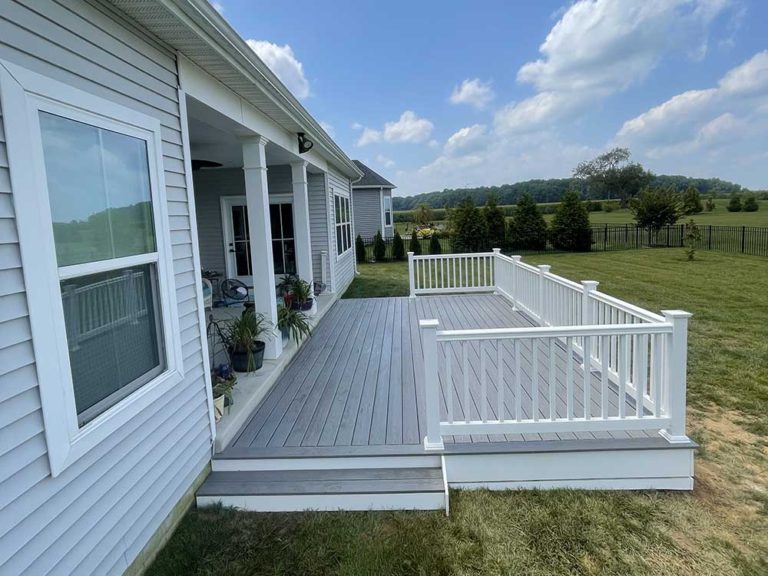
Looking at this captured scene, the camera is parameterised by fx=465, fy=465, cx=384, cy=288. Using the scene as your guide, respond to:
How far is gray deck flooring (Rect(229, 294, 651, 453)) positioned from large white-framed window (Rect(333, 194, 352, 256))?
13.4 feet

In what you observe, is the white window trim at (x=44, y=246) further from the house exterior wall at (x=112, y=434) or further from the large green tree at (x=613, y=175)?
the large green tree at (x=613, y=175)

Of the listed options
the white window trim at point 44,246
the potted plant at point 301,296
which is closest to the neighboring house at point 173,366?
the white window trim at point 44,246

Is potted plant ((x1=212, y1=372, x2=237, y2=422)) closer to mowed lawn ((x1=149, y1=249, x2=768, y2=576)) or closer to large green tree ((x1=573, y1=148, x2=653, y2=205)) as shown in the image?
mowed lawn ((x1=149, y1=249, x2=768, y2=576))

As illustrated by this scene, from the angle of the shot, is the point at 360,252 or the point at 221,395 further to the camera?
the point at 360,252

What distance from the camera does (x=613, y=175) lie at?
44.4m

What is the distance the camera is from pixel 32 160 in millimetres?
1594

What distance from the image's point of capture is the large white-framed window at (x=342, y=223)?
1015 cm

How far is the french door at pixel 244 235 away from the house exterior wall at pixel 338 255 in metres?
0.87

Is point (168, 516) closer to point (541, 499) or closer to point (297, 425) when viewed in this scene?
point (297, 425)

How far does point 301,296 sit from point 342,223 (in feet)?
16.2

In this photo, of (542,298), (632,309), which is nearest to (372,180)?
(542,298)

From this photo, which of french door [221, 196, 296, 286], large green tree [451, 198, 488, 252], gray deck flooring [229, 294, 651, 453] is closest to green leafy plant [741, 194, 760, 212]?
large green tree [451, 198, 488, 252]

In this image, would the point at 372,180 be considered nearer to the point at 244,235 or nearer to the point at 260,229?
the point at 244,235

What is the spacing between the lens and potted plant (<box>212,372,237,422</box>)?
3252 millimetres
